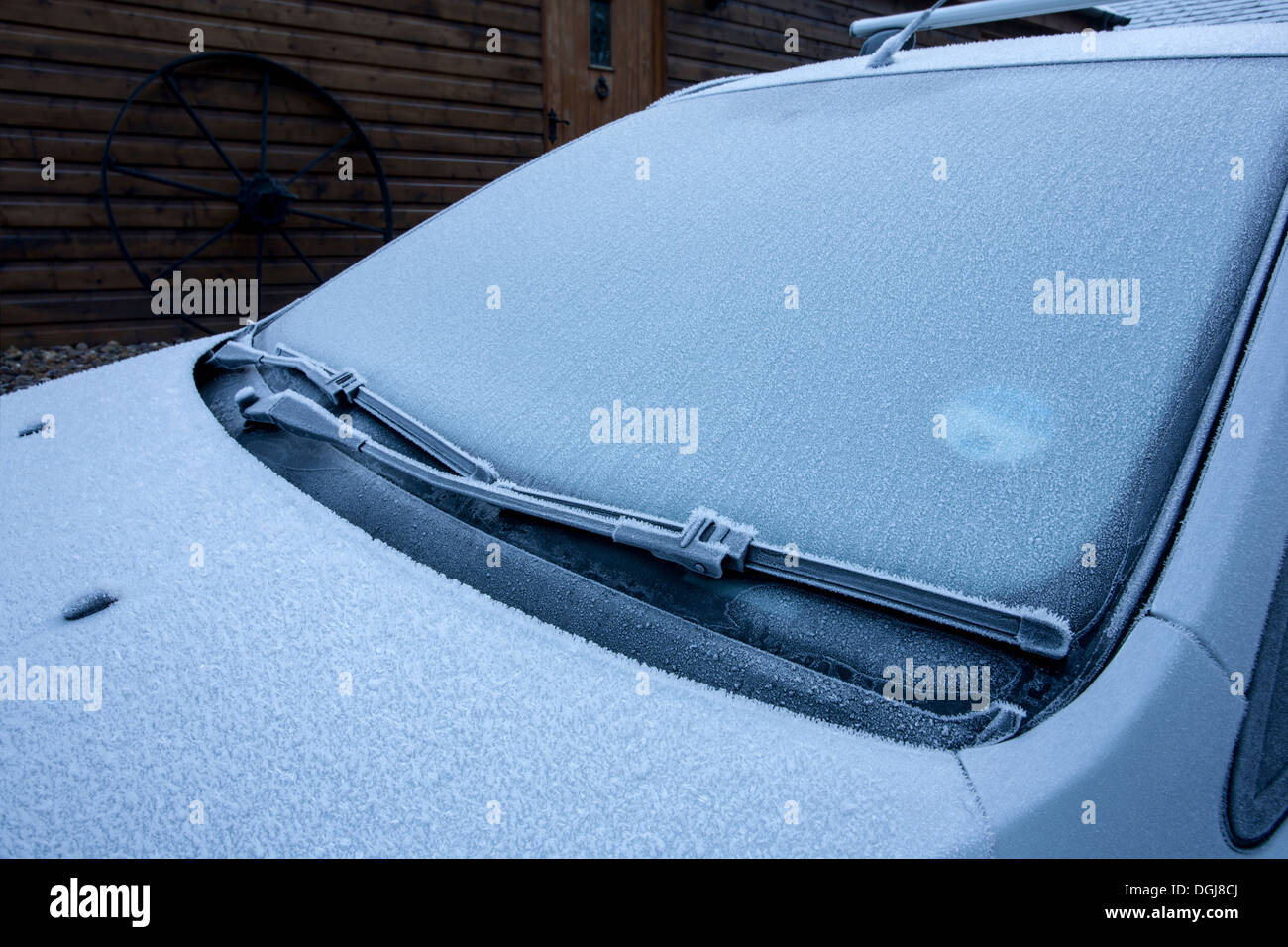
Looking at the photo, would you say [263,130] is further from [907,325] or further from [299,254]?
[907,325]

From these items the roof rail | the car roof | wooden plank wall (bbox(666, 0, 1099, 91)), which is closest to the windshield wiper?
the car roof

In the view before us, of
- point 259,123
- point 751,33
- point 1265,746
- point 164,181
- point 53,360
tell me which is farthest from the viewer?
point 751,33

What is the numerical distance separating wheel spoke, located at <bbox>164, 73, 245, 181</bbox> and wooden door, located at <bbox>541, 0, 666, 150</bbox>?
7.24 feet

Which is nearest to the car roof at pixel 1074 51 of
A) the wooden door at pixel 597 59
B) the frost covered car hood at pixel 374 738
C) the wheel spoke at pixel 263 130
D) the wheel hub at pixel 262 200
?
the frost covered car hood at pixel 374 738

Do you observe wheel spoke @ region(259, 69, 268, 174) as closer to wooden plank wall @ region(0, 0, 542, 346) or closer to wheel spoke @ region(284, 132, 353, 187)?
wooden plank wall @ region(0, 0, 542, 346)

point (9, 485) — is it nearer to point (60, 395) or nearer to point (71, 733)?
point (60, 395)

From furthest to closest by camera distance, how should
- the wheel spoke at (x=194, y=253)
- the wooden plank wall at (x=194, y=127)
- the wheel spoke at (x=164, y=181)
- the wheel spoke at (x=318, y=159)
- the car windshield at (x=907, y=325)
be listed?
the wheel spoke at (x=318, y=159) → the wheel spoke at (x=194, y=253) → the wheel spoke at (x=164, y=181) → the wooden plank wall at (x=194, y=127) → the car windshield at (x=907, y=325)

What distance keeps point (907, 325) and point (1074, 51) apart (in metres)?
0.57

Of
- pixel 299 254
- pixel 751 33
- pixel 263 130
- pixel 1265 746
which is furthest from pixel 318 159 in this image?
pixel 1265 746

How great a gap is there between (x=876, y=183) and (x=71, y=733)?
100 centimetres

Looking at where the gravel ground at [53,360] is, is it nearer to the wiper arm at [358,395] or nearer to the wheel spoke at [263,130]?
the wheel spoke at [263,130]

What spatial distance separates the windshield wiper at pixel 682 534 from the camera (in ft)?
2.12

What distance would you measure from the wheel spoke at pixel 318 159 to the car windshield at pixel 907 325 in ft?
15.4

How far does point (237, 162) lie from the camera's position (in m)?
5.13
